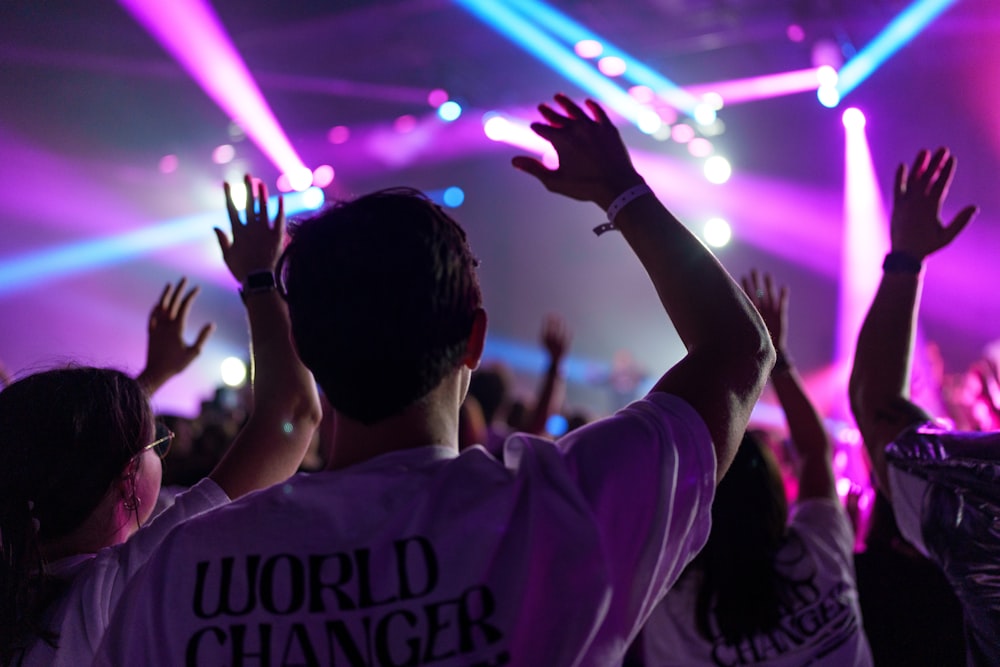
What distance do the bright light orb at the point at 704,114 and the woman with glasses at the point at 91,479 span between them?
30.0 feet

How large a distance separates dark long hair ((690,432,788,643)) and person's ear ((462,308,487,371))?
105 cm

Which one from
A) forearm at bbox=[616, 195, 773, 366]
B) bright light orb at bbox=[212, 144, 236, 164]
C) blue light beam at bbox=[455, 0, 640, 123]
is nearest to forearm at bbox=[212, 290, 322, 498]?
forearm at bbox=[616, 195, 773, 366]

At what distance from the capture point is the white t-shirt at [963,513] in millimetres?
1447

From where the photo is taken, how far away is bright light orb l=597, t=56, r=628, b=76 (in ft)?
28.4

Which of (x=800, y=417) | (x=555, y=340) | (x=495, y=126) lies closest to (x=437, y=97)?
(x=495, y=126)

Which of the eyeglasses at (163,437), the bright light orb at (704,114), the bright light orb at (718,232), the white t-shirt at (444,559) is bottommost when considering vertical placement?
the white t-shirt at (444,559)

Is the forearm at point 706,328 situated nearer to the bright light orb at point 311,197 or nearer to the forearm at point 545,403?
the forearm at point 545,403

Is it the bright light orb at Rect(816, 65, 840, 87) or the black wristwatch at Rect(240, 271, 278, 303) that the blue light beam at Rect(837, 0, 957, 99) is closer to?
the bright light orb at Rect(816, 65, 840, 87)

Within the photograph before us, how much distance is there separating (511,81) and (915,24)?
411 cm

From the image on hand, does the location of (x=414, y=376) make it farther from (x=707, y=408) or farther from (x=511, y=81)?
(x=511, y=81)

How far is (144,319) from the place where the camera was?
34.3ft

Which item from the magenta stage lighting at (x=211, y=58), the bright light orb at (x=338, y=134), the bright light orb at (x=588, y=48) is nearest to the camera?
the magenta stage lighting at (x=211, y=58)

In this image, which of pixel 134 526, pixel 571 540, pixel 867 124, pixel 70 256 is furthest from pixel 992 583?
pixel 70 256

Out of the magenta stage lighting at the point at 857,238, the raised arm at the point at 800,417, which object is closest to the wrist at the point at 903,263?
the raised arm at the point at 800,417
